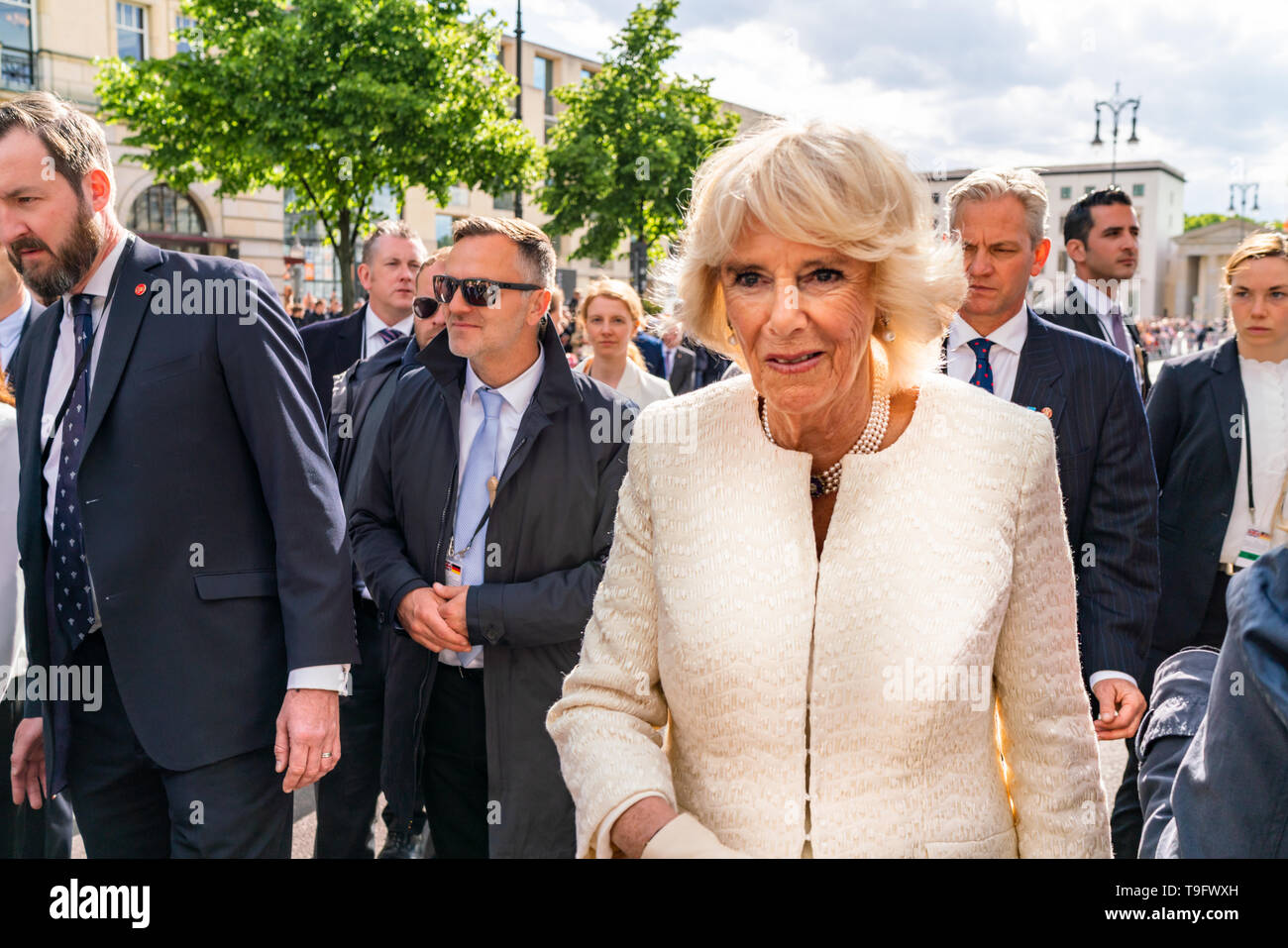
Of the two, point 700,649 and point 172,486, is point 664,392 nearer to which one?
point 172,486

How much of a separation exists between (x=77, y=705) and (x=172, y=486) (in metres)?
0.70

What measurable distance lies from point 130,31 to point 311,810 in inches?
1044

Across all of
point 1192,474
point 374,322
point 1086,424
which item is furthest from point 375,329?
point 1192,474

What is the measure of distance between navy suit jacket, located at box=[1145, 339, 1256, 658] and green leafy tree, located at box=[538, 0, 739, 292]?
21440 mm

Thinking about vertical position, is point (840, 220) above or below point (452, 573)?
above

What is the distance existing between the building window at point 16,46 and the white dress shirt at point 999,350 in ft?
87.1

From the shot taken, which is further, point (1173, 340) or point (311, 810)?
point (1173, 340)

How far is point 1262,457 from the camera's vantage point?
439cm

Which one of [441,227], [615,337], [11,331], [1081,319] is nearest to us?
[1081,319]

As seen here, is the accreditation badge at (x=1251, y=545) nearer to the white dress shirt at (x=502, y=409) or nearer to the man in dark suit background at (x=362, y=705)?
the white dress shirt at (x=502, y=409)

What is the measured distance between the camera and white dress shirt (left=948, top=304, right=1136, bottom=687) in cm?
343

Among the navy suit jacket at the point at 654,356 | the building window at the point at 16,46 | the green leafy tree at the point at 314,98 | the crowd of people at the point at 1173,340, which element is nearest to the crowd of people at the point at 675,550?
the navy suit jacket at the point at 654,356

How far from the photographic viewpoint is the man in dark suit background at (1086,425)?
3.06 metres

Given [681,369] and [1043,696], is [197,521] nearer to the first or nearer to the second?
[1043,696]
